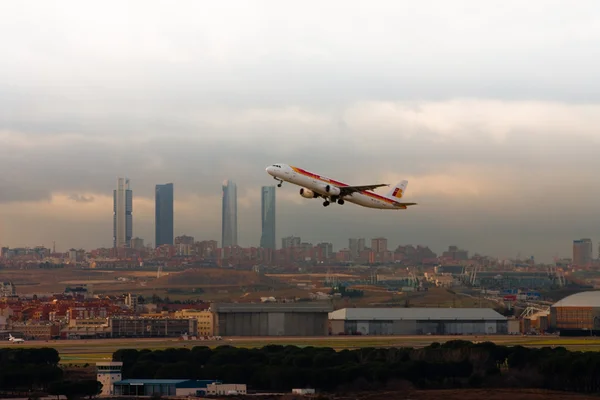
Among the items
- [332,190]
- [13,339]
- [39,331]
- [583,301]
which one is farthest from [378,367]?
[583,301]

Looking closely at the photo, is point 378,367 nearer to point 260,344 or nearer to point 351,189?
point 351,189

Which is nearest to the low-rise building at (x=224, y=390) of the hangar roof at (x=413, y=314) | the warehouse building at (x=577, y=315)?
the hangar roof at (x=413, y=314)

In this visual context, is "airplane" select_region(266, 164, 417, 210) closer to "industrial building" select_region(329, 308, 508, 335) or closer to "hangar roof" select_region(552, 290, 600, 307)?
"industrial building" select_region(329, 308, 508, 335)

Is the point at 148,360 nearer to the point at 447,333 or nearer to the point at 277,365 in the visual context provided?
the point at 277,365

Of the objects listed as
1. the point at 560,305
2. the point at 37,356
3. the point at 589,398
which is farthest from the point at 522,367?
the point at 560,305

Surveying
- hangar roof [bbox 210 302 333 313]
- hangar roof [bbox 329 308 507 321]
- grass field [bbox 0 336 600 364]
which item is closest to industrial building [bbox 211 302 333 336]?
hangar roof [bbox 210 302 333 313]
